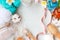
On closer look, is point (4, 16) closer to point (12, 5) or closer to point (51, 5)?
point (12, 5)

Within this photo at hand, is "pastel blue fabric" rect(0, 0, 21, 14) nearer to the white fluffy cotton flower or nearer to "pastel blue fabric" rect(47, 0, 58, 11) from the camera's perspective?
the white fluffy cotton flower

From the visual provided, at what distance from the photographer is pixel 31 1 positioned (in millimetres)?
1079

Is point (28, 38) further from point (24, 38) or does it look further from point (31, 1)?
point (31, 1)

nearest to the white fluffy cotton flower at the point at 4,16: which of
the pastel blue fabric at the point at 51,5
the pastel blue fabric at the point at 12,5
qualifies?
the pastel blue fabric at the point at 12,5

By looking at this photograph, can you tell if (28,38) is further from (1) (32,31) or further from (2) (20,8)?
(2) (20,8)

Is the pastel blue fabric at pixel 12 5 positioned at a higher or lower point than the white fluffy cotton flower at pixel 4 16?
higher

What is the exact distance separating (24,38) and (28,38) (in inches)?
0.8

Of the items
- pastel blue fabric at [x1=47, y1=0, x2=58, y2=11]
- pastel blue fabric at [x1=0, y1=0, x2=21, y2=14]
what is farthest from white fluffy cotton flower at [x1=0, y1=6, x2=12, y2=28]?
pastel blue fabric at [x1=47, y1=0, x2=58, y2=11]

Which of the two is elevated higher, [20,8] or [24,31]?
[20,8]

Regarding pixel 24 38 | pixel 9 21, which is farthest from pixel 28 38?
pixel 9 21

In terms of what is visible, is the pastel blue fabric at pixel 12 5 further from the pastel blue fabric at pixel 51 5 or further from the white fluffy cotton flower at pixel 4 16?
the pastel blue fabric at pixel 51 5

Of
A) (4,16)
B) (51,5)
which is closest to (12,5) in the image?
(4,16)

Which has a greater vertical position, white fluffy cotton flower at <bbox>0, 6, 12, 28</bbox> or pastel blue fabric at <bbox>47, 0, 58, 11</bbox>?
pastel blue fabric at <bbox>47, 0, 58, 11</bbox>

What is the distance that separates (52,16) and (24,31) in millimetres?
159
